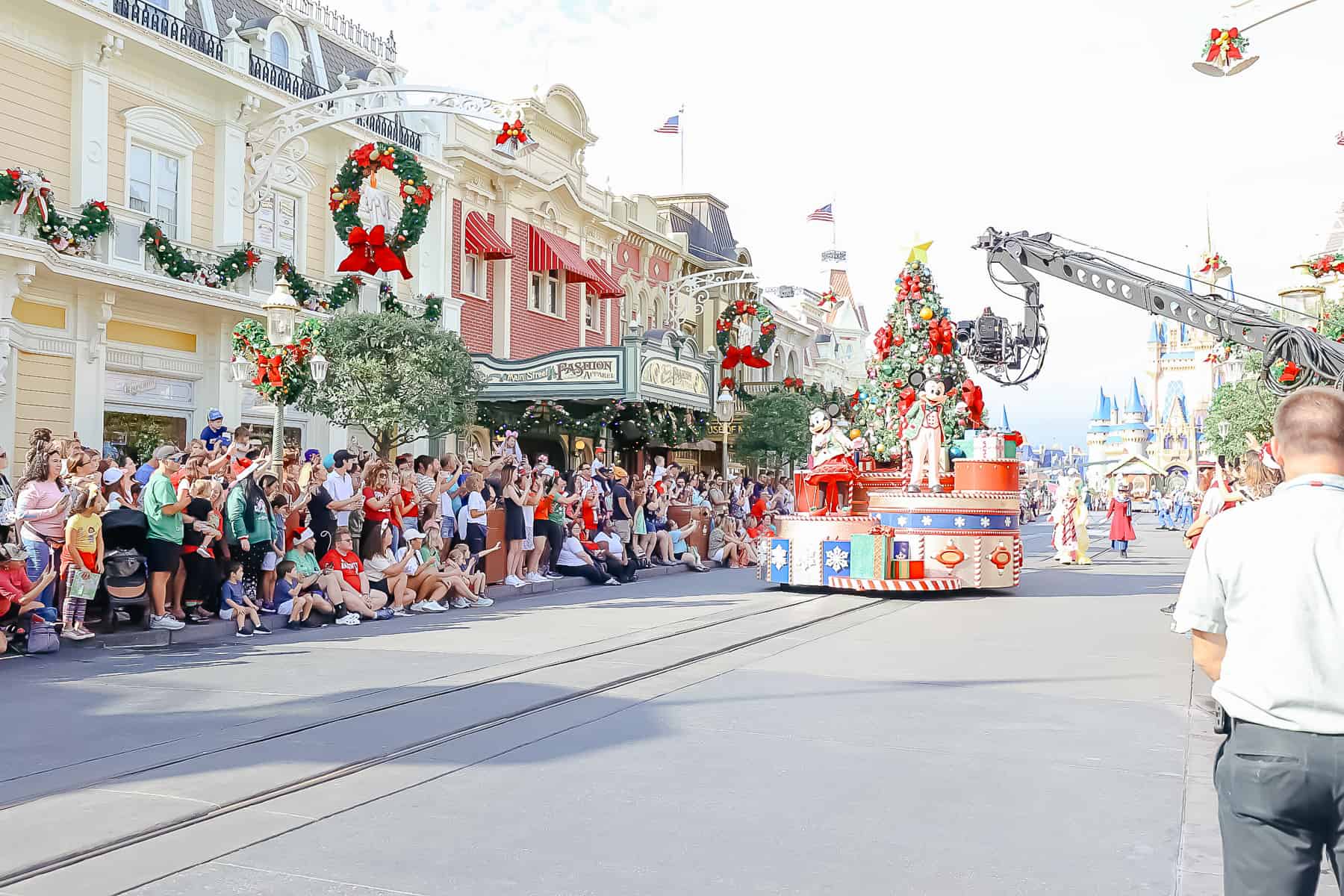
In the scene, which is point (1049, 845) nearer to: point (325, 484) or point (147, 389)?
point (325, 484)

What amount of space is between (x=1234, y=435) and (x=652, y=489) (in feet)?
84.2

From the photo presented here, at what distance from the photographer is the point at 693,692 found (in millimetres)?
7750

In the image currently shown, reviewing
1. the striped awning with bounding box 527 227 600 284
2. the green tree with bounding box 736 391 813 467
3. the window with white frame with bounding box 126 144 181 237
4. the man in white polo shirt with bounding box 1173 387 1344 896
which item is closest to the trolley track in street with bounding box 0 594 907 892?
the man in white polo shirt with bounding box 1173 387 1344 896

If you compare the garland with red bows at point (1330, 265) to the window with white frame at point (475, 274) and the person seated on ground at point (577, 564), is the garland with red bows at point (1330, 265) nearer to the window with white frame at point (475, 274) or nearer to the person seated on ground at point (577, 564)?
the person seated on ground at point (577, 564)

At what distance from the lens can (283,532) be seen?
1136 cm

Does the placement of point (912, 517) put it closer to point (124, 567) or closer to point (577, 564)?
point (577, 564)

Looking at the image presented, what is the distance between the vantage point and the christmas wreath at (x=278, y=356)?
13.3 meters

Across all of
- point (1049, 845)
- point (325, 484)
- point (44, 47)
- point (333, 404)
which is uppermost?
point (44, 47)

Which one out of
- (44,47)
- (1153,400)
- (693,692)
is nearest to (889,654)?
(693,692)

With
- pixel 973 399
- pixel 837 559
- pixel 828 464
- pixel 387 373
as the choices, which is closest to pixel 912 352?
pixel 973 399

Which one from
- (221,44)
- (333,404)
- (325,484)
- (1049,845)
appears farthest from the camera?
(221,44)

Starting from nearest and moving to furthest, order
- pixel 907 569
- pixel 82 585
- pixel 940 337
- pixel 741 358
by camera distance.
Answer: pixel 82 585
pixel 907 569
pixel 940 337
pixel 741 358

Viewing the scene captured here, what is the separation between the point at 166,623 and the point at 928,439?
10.1 metres

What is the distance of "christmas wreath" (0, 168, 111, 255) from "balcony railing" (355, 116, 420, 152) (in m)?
7.33
